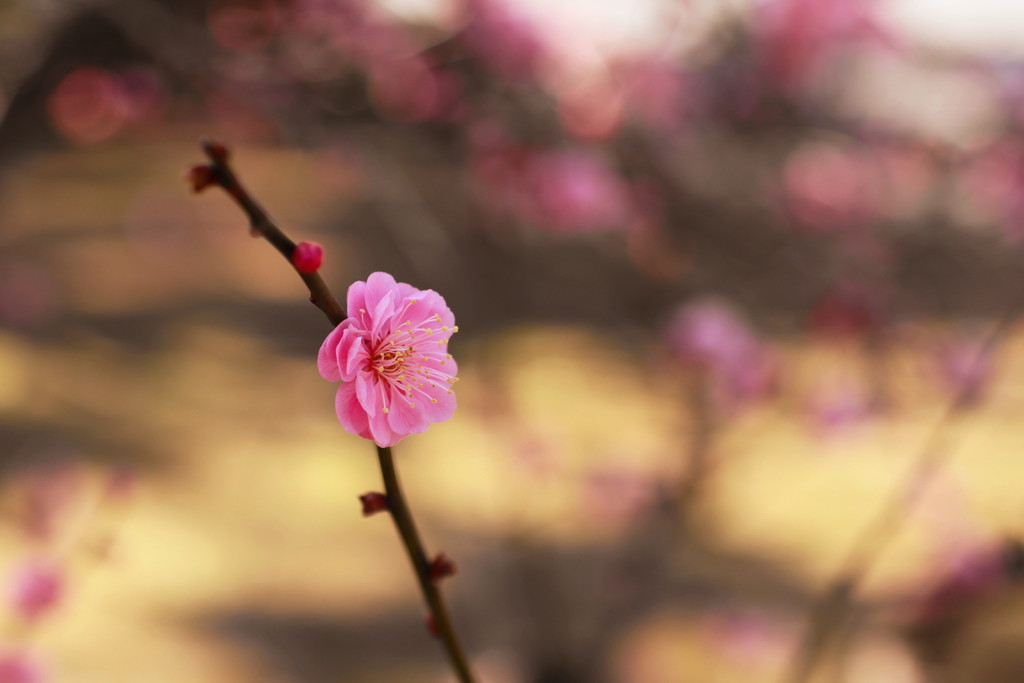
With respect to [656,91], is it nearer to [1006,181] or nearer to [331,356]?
[1006,181]

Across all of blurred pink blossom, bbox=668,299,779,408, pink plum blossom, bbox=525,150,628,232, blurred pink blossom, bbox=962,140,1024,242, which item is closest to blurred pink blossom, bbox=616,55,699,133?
pink plum blossom, bbox=525,150,628,232

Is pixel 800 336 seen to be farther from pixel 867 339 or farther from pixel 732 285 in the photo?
pixel 867 339

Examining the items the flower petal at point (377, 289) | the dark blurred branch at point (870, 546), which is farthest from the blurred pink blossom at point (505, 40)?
the flower petal at point (377, 289)

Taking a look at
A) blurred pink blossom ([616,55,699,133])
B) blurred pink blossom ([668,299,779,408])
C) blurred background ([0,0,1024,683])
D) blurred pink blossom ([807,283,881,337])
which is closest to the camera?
blurred background ([0,0,1024,683])

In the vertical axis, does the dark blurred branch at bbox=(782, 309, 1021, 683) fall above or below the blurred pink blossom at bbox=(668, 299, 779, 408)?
below

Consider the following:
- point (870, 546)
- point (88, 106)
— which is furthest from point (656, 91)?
point (88, 106)

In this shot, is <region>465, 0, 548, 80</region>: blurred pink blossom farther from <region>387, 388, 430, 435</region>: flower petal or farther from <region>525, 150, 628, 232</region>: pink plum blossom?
<region>387, 388, 430, 435</region>: flower petal

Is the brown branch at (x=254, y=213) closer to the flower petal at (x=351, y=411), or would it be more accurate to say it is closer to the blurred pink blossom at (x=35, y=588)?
the flower petal at (x=351, y=411)
